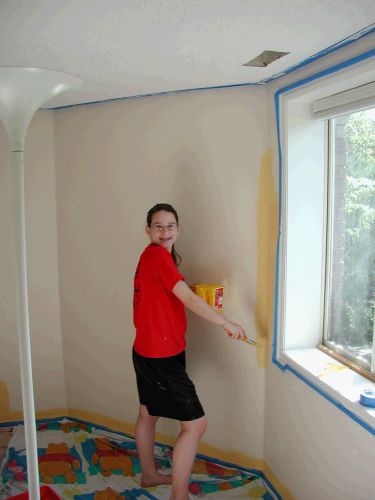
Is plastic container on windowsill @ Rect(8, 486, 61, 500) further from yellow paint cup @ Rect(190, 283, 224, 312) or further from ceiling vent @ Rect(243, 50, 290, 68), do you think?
ceiling vent @ Rect(243, 50, 290, 68)

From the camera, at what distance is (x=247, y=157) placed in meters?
2.13

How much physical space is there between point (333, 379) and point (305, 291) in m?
0.41

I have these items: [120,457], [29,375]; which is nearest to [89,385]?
[120,457]

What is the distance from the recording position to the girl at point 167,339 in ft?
6.55

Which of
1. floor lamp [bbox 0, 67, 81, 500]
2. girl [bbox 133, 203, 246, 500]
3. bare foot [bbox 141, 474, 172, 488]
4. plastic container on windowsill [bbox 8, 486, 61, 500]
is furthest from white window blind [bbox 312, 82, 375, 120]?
plastic container on windowsill [bbox 8, 486, 61, 500]

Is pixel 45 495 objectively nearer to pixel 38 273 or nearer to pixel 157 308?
pixel 157 308

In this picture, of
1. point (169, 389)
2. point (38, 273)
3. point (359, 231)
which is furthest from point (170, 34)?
point (38, 273)

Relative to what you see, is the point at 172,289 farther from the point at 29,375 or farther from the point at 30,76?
the point at 30,76

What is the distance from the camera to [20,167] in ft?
3.97

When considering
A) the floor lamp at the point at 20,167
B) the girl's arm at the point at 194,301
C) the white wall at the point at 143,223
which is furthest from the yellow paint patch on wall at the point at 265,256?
the floor lamp at the point at 20,167

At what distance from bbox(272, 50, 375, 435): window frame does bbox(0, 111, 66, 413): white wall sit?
1.35 metres

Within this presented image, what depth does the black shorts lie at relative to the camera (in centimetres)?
203

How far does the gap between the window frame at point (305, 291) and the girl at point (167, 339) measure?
0.22 meters

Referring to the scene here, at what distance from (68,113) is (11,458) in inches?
72.6
